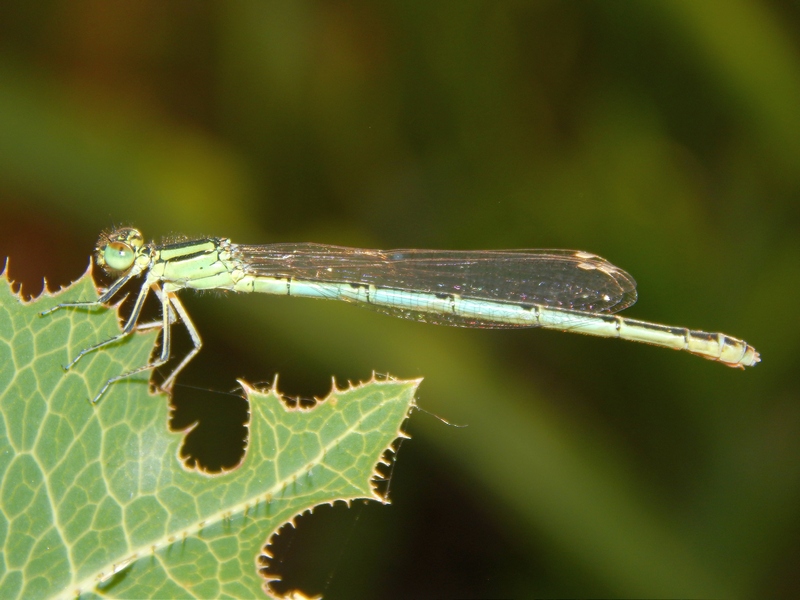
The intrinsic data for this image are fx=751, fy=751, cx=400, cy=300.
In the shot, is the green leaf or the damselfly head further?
the damselfly head

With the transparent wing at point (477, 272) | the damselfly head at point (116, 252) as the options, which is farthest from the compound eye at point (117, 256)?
the transparent wing at point (477, 272)

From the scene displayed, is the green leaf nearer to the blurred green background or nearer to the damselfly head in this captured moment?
the damselfly head

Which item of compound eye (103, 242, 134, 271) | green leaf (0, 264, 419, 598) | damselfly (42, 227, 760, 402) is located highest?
damselfly (42, 227, 760, 402)

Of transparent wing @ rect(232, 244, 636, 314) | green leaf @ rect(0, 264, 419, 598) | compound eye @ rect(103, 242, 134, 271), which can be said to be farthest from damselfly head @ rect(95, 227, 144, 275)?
green leaf @ rect(0, 264, 419, 598)

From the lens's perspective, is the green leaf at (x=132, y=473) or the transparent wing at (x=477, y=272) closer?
the green leaf at (x=132, y=473)

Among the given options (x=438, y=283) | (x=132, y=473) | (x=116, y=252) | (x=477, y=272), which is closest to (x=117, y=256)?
(x=116, y=252)

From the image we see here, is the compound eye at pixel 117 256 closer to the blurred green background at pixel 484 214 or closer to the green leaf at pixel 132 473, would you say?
the blurred green background at pixel 484 214

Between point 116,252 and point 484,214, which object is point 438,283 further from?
point 116,252
